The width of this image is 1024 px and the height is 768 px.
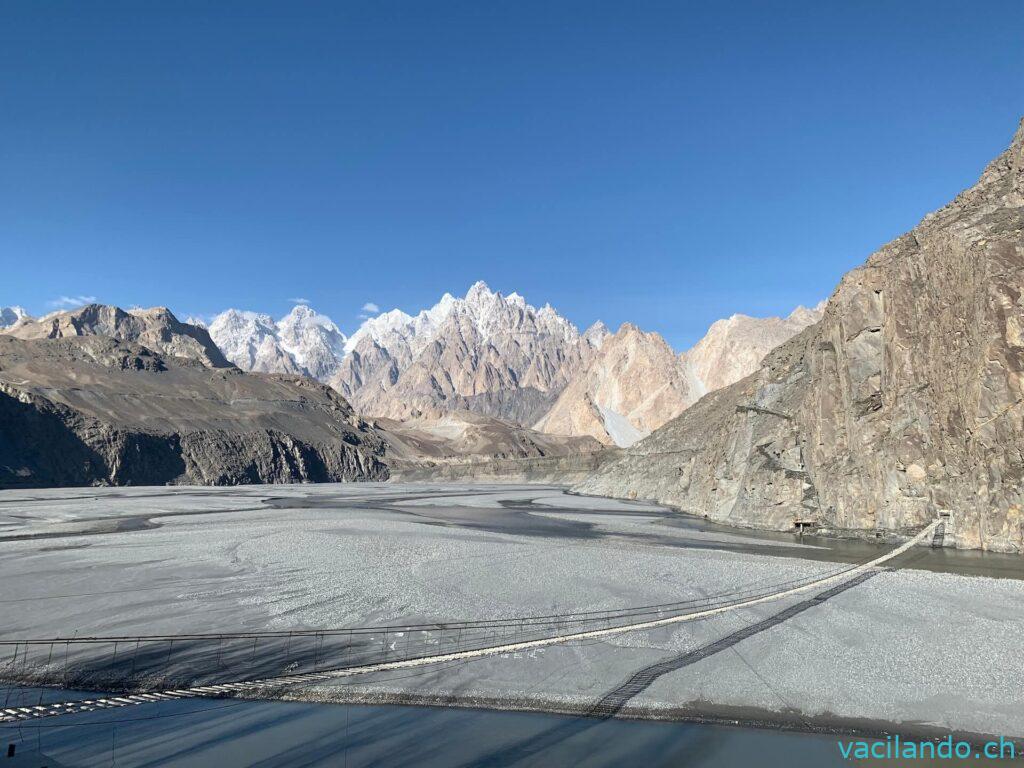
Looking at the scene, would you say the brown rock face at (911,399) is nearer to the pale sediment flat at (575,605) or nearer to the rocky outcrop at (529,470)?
the pale sediment flat at (575,605)

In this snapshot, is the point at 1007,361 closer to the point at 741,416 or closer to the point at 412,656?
the point at 741,416

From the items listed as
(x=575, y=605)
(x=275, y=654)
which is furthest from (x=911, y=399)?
(x=275, y=654)

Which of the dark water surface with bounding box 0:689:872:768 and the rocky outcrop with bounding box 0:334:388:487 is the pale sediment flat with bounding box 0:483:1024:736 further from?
the rocky outcrop with bounding box 0:334:388:487

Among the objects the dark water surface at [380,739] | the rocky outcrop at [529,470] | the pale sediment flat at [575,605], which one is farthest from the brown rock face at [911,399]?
the rocky outcrop at [529,470]

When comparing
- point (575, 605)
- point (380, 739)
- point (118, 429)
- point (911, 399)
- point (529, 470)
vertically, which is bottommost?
point (529, 470)

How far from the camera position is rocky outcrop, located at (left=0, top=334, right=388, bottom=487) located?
133 m

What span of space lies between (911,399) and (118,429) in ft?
521

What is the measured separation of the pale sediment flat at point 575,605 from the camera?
18.2 metres

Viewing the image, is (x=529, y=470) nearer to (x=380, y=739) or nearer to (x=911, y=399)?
(x=911, y=399)

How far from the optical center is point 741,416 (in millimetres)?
69062

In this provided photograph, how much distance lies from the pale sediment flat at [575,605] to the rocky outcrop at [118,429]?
9928cm

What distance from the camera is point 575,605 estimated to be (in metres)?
27.6

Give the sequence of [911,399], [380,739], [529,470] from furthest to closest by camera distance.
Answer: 1. [529,470]
2. [911,399]
3. [380,739]

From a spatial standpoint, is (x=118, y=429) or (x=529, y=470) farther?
(x=529, y=470)
